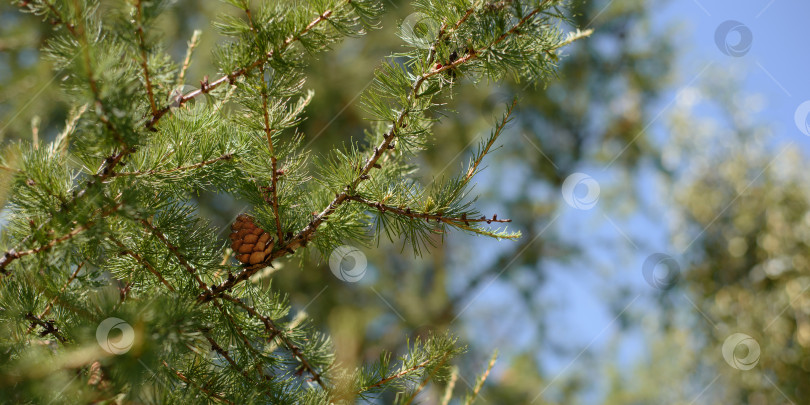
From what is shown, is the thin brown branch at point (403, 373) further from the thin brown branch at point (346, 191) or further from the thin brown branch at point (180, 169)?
the thin brown branch at point (180, 169)

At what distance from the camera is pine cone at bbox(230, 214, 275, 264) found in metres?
0.72

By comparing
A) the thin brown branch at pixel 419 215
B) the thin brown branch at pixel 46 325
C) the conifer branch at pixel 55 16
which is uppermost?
the thin brown branch at pixel 419 215

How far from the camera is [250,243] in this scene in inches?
28.5

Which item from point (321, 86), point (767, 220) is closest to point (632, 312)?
point (767, 220)

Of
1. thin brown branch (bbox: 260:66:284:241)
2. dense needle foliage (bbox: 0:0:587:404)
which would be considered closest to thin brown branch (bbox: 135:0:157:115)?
dense needle foliage (bbox: 0:0:587:404)

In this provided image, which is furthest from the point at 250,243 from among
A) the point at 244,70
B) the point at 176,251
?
the point at 244,70

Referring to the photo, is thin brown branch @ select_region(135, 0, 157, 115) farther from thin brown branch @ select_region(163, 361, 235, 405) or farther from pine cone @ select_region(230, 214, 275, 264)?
thin brown branch @ select_region(163, 361, 235, 405)

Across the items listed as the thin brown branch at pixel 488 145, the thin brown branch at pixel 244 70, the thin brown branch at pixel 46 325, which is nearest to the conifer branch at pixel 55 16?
the thin brown branch at pixel 244 70

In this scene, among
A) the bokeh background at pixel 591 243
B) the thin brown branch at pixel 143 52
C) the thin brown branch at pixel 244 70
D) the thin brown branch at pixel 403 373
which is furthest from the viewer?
the bokeh background at pixel 591 243

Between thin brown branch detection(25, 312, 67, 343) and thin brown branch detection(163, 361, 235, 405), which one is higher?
thin brown branch detection(163, 361, 235, 405)

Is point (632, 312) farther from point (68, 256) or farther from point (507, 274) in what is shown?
point (68, 256)

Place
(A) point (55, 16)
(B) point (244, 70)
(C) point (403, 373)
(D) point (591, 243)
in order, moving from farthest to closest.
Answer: (D) point (591, 243) < (C) point (403, 373) < (B) point (244, 70) < (A) point (55, 16)

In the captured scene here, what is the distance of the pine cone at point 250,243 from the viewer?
72cm

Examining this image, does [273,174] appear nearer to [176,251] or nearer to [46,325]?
[176,251]
